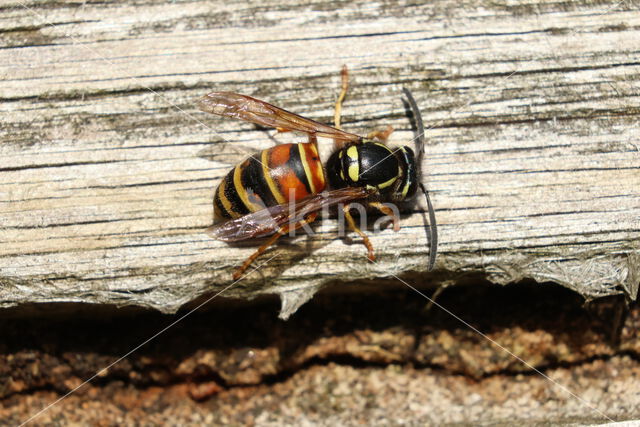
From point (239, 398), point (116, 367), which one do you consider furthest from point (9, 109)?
point (239, 398)

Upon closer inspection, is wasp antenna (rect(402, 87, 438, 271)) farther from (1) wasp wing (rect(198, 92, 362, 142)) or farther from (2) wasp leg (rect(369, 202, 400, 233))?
(1) wasp wing (rect(198, 92, 362, 142))

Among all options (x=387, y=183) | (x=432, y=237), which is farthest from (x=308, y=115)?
(x=432, y=237)

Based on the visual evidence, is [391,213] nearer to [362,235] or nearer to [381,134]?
[362,235]

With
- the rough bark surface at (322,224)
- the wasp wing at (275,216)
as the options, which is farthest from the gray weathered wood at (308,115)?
the wasp wing at (275,216)

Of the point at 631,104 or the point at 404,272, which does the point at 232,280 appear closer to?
the point at 404,272

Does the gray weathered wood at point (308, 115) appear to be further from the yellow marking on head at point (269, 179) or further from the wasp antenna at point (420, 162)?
the yellow marking on head at point (269, 179)

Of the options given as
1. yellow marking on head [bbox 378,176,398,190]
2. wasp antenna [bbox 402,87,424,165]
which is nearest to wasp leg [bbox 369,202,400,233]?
yellow marking on head [bbox 378,176,398,190]
